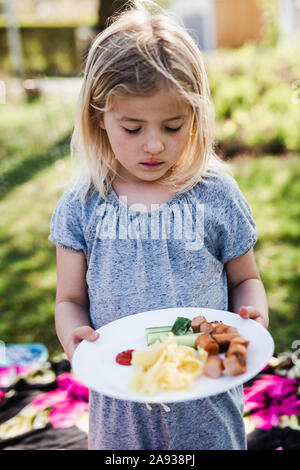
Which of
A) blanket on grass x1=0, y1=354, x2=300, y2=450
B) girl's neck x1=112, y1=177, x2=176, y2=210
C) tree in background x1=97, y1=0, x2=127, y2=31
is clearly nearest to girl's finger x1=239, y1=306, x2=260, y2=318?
girl's neck x1=112, y1=177, x2=176, y2=210

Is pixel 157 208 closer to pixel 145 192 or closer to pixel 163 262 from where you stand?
pixel 145 192

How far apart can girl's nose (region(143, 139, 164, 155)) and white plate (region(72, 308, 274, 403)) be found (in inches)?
18.7

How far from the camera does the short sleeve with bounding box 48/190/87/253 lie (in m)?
1.77

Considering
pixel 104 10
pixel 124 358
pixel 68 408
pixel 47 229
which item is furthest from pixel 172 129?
pixel 47 229

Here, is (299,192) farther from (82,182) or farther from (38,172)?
(82,182)

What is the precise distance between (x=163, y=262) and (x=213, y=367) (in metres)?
0.44

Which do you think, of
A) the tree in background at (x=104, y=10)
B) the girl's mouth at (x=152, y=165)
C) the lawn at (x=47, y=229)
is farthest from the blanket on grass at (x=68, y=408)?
the tree in background at (x=104, y=10)

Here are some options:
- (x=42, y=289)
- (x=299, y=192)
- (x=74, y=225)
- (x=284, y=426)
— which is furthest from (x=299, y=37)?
(x=74, y=225)

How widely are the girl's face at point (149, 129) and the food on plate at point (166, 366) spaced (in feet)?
1.71

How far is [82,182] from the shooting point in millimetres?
1829

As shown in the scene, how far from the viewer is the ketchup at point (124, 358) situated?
4.70ft

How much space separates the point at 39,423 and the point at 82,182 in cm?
159

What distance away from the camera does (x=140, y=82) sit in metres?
1.50

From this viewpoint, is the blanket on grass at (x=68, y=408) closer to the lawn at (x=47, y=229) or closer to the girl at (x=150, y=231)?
the lawn at (x=47, y=229)
